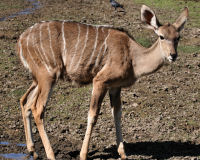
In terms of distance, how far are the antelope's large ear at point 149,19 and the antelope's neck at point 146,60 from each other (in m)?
0.20

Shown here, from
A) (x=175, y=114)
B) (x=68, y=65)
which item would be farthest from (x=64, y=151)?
(x=175, y=114)

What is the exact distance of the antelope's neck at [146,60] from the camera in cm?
525

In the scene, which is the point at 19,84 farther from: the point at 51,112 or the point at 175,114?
the point at 175,114

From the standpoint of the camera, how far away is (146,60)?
5.32 m

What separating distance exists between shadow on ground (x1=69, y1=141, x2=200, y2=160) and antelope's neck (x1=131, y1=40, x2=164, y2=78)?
2.97 feet

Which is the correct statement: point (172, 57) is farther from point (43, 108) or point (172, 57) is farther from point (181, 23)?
point (43, 108)

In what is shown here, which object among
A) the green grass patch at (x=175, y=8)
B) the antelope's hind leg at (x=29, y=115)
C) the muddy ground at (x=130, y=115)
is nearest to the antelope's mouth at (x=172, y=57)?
the muddy ground at (x=130, y=115)

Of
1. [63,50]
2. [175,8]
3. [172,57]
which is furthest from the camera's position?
[175,8]

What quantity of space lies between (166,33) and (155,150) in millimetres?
1426

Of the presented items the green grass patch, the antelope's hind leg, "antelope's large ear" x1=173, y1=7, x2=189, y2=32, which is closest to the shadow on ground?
the antelope's hind leg

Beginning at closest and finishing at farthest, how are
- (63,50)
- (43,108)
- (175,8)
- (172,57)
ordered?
(172,57), (43,108), (63,50), (175,8)

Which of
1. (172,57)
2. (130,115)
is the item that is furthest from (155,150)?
(172,57)

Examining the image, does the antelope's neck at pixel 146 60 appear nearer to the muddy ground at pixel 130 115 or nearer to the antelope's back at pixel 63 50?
the antelope's back at pixel 63 50

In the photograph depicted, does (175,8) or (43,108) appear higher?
(43,108)
